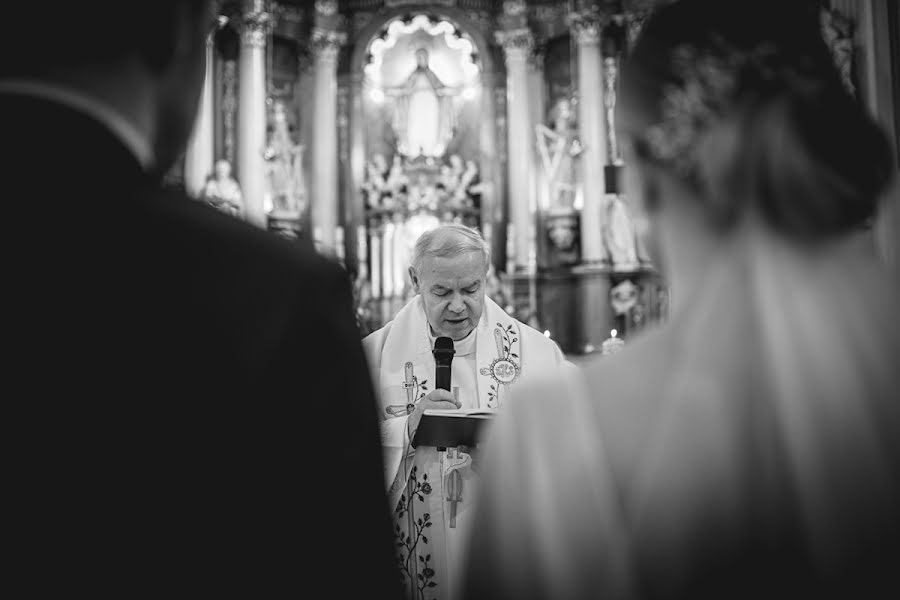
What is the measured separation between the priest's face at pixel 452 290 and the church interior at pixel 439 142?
810 centimetres

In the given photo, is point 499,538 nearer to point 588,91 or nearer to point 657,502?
point 657,502

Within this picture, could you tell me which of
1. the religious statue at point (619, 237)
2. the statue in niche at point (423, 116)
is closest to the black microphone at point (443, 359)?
the religious statue at point (619, 237)

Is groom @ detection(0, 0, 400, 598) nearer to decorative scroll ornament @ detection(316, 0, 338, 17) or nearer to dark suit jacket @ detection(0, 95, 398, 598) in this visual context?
dark suit jacket @ detection(0, 95, 398, 598)

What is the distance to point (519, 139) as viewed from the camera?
1310 cm

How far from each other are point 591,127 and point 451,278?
9.19 meters

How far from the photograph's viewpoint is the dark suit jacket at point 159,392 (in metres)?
1.05

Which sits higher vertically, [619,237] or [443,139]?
[443,139]

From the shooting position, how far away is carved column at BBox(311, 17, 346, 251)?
13172mm

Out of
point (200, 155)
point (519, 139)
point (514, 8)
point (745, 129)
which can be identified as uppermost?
point (514, 8)

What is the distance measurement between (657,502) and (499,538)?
0.81 feet

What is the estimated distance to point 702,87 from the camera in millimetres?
1384

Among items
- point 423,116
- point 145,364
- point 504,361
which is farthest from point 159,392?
point 423,116

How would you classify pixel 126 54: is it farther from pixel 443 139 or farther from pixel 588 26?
pixel 443 139

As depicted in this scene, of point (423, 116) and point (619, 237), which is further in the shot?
point (423, 116)
